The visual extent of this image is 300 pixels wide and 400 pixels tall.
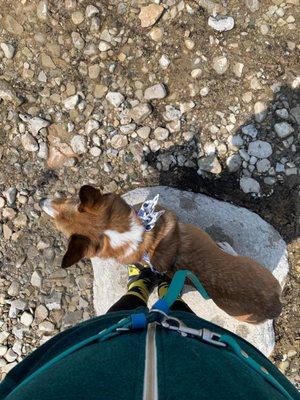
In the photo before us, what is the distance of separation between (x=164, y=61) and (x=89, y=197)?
1653 millimetres

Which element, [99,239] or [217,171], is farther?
Result: [217,171]

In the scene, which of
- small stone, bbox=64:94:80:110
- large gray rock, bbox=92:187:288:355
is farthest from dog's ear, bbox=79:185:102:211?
small stone, bbox=64:94:80:110

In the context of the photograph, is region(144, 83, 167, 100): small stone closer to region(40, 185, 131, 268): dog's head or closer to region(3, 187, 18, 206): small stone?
region(40, 185, 131, 268): dog's head

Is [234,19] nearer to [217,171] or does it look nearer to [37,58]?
[217,171]

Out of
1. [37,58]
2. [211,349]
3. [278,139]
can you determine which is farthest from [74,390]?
[37,58]

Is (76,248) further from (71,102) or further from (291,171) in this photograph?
(291,171)

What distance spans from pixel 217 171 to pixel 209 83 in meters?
0.84

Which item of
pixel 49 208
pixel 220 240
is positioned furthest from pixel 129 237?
pixel 220 240

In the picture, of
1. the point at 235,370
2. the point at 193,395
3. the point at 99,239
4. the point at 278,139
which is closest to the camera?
the point at 193,395

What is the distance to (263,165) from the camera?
4.30 metres

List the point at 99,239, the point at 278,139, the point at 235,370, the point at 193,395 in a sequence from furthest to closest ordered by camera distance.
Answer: the point at 278,139 → the point at 99,239 → the point at 235,370 → the point at 193,395

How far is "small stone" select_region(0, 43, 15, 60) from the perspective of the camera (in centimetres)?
456

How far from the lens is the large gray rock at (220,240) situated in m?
4.25

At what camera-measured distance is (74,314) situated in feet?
14.7
